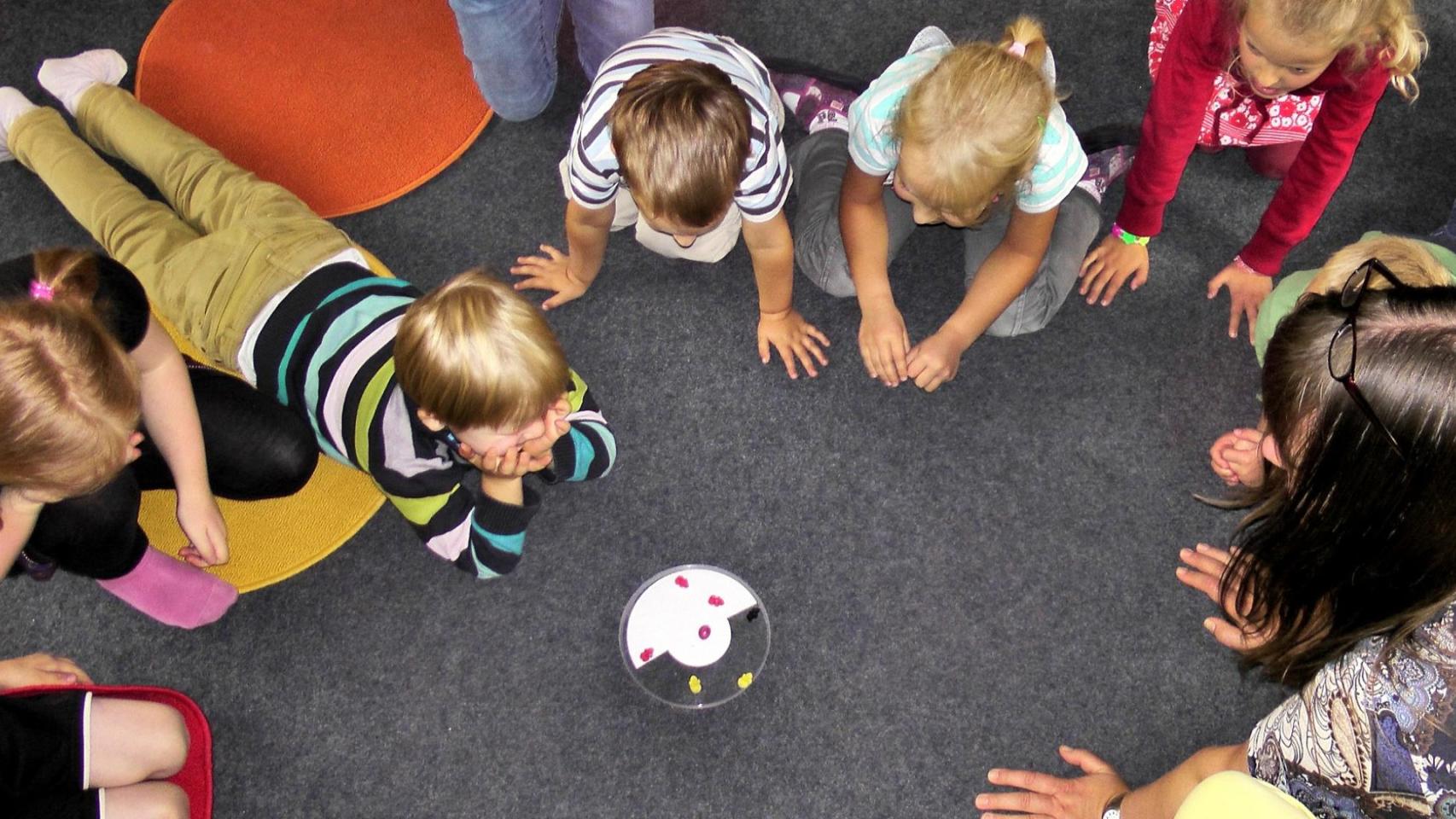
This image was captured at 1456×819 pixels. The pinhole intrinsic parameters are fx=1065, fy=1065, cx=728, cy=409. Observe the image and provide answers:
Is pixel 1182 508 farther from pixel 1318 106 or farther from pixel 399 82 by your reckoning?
pixel 399 82

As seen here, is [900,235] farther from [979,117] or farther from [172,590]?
[172,590]

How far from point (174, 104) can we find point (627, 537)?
3.25 ft

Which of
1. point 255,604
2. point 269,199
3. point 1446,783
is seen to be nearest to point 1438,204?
point 1446,783

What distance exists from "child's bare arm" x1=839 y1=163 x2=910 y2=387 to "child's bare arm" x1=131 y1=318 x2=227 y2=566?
0.86 metres

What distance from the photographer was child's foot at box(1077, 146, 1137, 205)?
5.06 feet

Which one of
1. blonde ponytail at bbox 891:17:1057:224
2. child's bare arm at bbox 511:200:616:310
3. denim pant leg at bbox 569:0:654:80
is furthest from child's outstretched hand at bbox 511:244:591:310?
blonde ponytail at bbox 891:17:1057:224

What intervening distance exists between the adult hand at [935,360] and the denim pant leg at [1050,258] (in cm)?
8

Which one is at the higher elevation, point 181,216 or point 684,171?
point 684,171

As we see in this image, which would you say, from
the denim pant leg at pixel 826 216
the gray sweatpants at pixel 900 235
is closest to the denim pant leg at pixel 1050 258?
the gray sweatpants at pixel 900 235

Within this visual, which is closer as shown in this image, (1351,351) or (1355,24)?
(1351,351)

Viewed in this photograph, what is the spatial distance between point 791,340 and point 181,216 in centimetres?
88

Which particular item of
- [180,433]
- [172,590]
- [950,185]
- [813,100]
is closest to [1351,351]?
[950,185]

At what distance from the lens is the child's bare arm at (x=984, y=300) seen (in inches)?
55.1

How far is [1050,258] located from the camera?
4.84 ft
